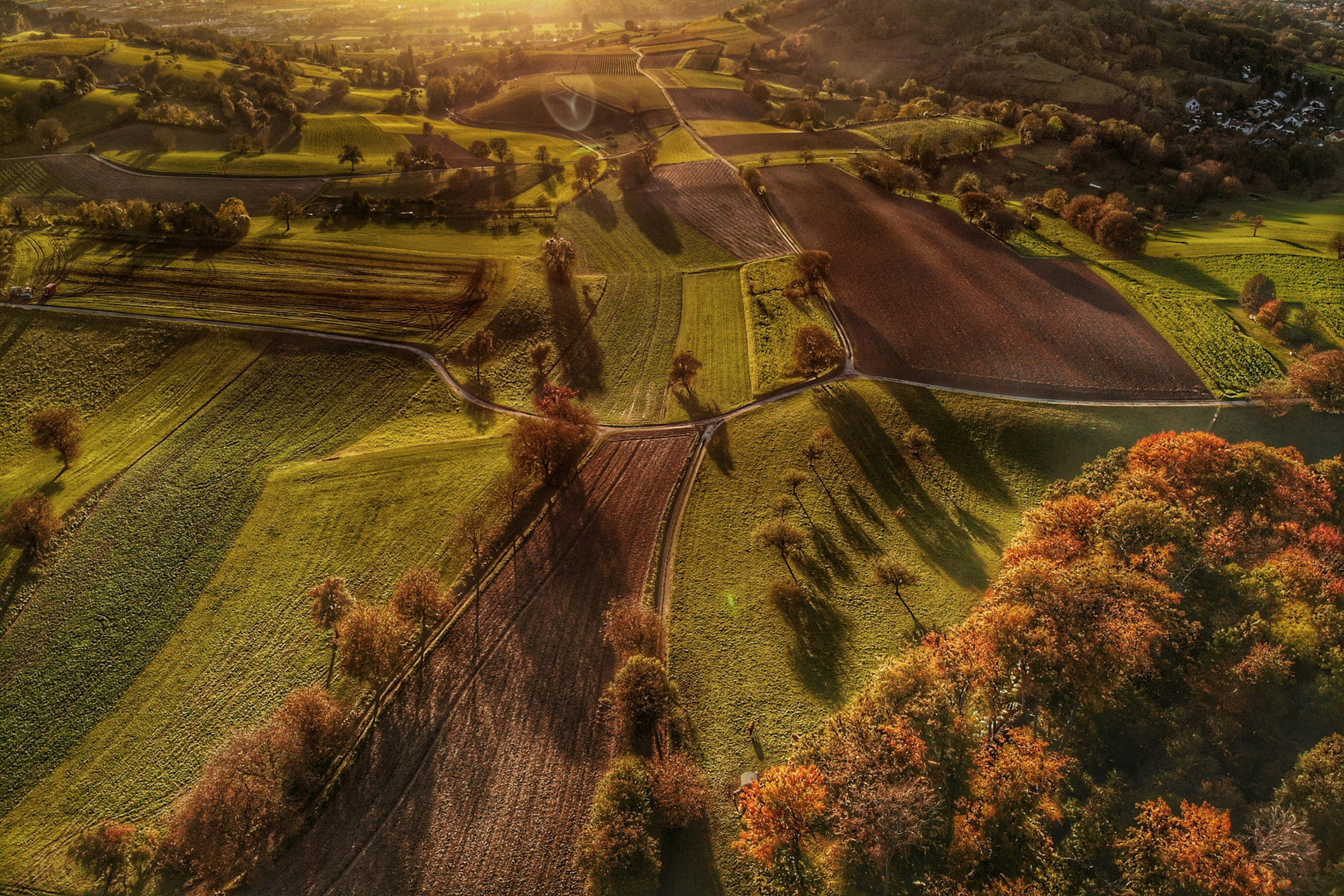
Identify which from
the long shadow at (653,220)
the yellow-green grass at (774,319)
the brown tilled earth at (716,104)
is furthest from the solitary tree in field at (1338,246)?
the brown tilled earth at (716,104)

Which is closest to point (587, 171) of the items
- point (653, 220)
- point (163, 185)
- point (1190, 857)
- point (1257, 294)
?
point (653, 220)

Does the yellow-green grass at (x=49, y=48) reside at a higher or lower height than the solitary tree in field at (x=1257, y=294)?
higher

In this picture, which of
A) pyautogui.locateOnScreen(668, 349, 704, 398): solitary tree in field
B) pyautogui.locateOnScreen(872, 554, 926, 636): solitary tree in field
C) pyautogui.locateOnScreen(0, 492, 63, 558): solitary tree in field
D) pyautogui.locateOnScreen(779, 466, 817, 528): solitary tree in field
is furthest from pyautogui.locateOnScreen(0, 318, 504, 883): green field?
pyautogui.locateOnScreen(872, 554, 926, 636): solitary tree in field

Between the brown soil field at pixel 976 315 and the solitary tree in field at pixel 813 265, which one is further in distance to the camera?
the solitary tree in field at pixel 813 265

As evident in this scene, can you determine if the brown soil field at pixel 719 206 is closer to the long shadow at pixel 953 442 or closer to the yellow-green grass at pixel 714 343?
the yellow-green grass at pixel 714 343

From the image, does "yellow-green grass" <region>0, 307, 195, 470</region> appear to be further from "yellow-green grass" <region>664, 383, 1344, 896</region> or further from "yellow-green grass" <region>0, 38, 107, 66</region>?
"yellow-green grass" <region>0, 38, 107, 66</region>

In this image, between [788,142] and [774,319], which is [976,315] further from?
[788,142]
